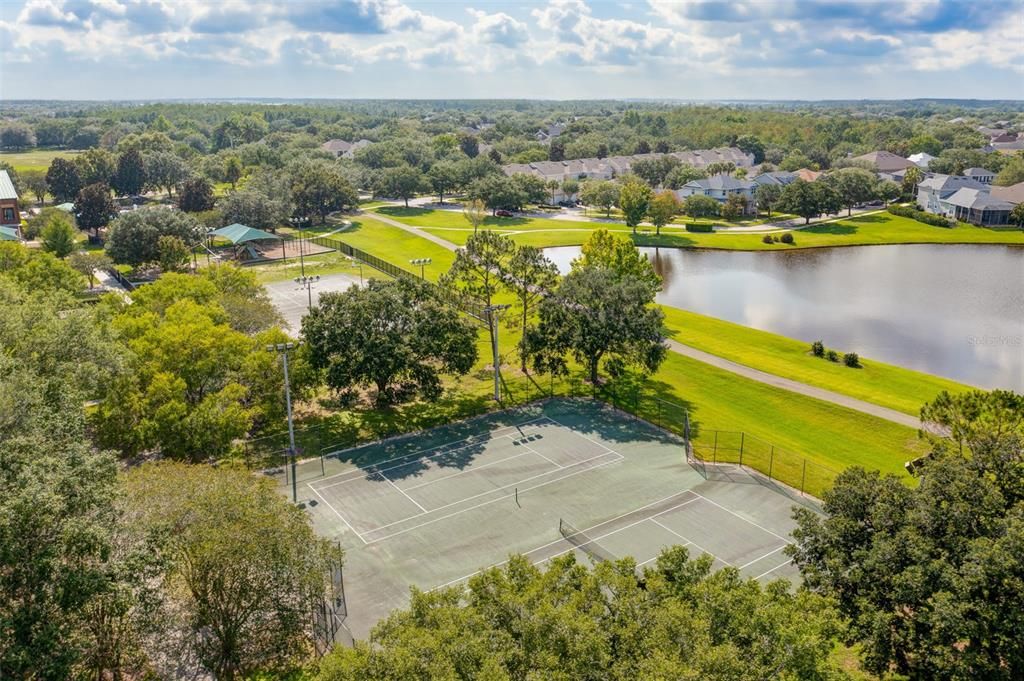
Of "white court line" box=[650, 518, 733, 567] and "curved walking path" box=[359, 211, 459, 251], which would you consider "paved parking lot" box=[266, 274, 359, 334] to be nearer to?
"curved walking path" box=[359, 211, 459, 251]

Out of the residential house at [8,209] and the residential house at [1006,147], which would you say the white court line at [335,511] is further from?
the residential house at [1006,147]

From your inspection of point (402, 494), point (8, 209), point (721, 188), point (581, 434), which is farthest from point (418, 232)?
point (402, 494)

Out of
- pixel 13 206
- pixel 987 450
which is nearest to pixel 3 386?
pixel 987 450

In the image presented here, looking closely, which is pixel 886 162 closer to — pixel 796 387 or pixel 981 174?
pixel 981 174

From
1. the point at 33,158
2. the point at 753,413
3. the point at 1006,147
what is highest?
the point at 1006,147

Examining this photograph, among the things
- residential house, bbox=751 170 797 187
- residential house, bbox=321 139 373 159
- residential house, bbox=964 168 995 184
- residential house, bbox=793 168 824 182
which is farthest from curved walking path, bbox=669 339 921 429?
residential house, bbox=321 139 373 159

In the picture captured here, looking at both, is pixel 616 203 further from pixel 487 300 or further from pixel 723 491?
pixel 723 491
